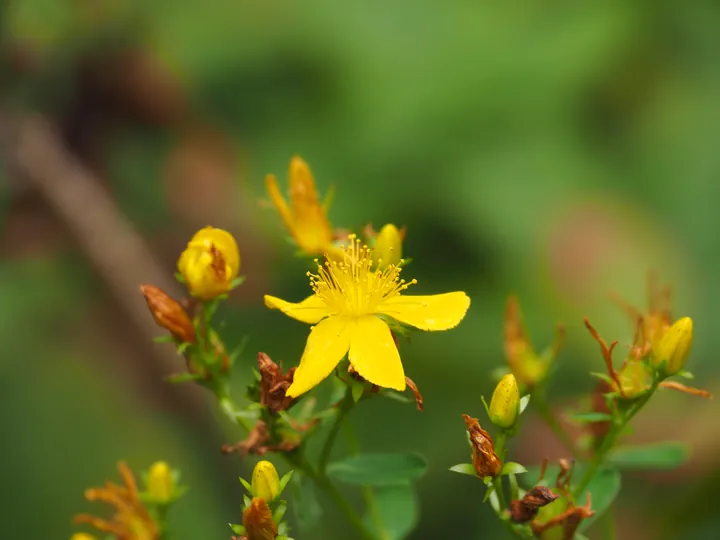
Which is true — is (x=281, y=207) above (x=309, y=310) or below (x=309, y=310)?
above

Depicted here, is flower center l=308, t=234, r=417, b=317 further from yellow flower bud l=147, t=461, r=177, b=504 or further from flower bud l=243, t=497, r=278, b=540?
yellow flower bud l=147, t=461, r=177, b=504

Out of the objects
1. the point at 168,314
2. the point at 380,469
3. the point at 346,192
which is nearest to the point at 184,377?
the point at 168,314

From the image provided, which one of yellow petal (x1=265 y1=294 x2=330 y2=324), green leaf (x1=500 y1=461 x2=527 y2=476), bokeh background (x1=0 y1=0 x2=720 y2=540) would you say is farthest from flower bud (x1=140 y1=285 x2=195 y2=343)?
bokeh background (x1=0 y1=0 x2=720 y2=540)

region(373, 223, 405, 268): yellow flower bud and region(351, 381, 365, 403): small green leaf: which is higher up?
region(373, 223, 405, 268): yellow flower bud

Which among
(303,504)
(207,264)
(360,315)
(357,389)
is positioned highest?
(207,264)

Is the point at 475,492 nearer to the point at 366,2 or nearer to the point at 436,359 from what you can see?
the point at 436,359

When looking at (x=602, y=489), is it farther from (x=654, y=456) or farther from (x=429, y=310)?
(x=429, y=310)
